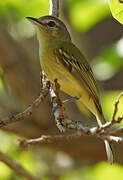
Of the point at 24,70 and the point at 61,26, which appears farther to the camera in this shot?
the point at 24,70

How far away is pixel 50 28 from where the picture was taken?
202 inches

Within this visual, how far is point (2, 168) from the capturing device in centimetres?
652

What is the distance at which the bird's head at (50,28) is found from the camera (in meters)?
4.83

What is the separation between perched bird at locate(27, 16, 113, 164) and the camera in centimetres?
459

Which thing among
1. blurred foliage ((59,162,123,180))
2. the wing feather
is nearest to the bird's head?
the wing feather

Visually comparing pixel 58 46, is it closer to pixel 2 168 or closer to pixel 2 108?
pixel 2 108

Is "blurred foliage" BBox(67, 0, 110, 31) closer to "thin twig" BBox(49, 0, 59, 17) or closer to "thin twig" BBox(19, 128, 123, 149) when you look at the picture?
"thin twig" BBox(49, 0, 59, 17)

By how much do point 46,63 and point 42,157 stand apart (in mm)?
3452

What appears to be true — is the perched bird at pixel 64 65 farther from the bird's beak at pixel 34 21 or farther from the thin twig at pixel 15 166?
the thin twig at pixel 15 166

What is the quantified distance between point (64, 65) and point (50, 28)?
69 cm

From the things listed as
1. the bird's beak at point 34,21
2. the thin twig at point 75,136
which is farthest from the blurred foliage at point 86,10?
the thin twig at point 75,136

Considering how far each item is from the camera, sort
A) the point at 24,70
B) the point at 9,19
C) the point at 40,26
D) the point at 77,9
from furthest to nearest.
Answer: the point at 9,19 → the point at 24,70 → the point at 77,9 → the point at 40,26

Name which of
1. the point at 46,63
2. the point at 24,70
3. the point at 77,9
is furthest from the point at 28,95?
the point at 46,63

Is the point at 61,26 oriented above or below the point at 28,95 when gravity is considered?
above
